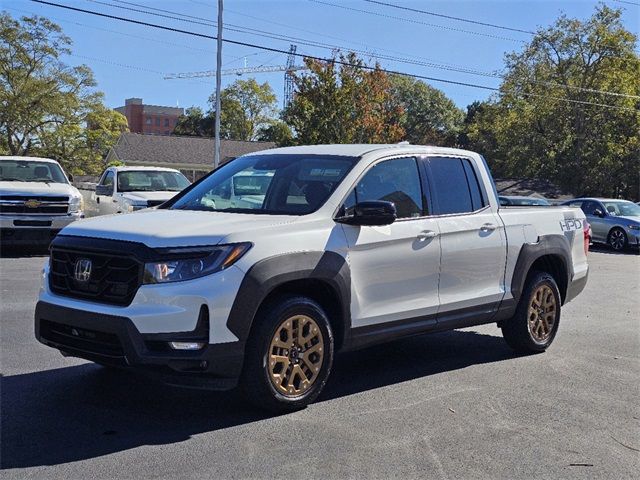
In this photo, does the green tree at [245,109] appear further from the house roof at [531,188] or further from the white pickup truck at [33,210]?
the white pickup truck at [33,210]

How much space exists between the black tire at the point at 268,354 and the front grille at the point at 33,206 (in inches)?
418

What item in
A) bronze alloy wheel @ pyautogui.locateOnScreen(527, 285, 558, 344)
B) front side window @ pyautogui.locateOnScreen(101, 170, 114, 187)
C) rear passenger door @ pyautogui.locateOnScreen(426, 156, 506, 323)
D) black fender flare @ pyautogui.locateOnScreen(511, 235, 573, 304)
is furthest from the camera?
front side window @ pyautogui.locateOnScreen(101, 170, 114, 187)

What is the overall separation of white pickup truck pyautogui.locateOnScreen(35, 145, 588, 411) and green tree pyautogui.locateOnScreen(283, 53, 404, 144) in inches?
1163

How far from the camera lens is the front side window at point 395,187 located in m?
5.87

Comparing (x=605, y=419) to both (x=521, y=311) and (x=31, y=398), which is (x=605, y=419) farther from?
(x=31, y=398)

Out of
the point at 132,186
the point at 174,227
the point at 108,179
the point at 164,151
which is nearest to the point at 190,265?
the point at 174,227

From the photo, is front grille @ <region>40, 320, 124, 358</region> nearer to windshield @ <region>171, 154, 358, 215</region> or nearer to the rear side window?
windshield @ <region>171, 154, 358, 215</region>

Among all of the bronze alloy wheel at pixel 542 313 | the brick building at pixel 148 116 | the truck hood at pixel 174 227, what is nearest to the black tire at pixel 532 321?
the bronze alloy wheel at pixel 542 313

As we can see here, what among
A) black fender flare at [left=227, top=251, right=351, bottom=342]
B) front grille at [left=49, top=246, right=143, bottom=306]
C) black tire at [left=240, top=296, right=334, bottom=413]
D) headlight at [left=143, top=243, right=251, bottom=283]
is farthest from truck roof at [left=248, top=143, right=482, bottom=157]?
front grille at [left=49, top=246, right=143, bottom=306]

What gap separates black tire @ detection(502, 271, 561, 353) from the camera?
7.18m

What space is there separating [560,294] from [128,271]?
15.6ft

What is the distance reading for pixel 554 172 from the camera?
4428 centimetres

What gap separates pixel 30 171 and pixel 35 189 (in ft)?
4.60

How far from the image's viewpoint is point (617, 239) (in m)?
21.9
